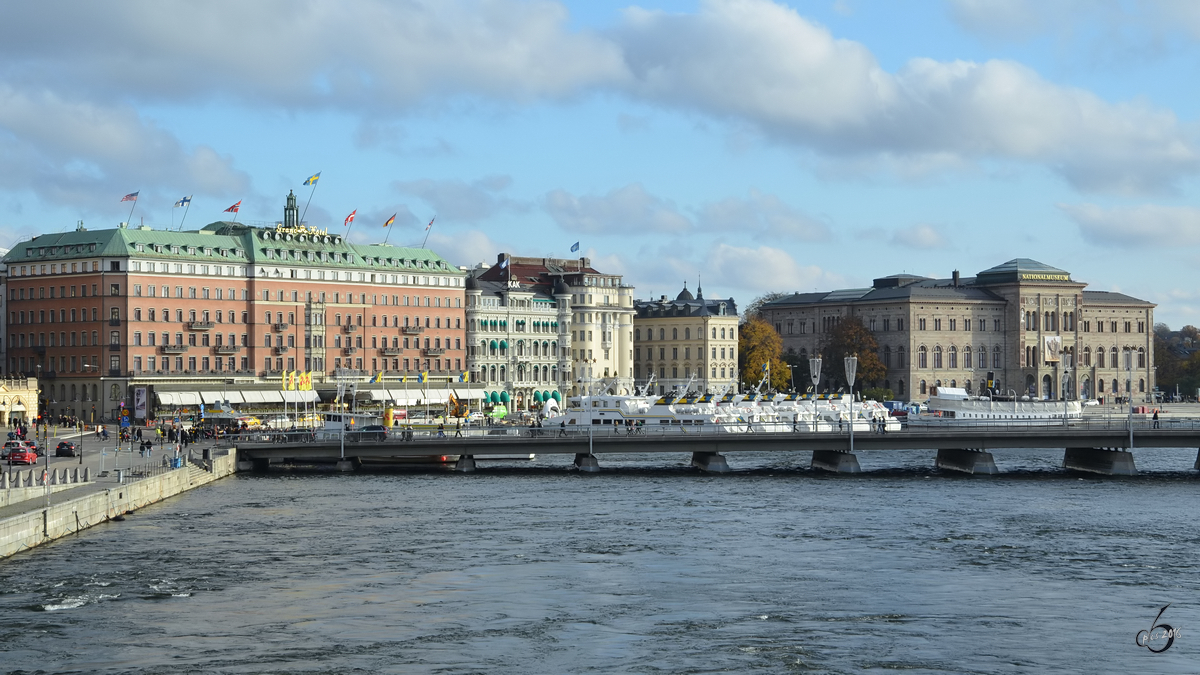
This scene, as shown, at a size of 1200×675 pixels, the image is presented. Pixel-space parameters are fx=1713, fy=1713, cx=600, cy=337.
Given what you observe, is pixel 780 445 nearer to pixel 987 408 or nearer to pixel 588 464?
pixel 588 464

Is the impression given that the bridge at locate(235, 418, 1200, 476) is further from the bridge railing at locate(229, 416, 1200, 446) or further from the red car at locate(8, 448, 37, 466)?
the red car at locate(8, 448, 37, 466)

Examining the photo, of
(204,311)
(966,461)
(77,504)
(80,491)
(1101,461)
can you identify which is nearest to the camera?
(77,504)

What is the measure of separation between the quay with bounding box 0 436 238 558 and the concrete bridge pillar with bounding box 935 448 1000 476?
42.8 m

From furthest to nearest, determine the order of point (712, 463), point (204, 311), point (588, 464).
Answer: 1. point (204, 311)
2. point (712, 463)
3. point (588, 464)

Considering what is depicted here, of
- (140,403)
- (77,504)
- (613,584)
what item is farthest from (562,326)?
(613,584)

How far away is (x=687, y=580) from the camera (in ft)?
180

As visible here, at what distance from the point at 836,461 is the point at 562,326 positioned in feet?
311

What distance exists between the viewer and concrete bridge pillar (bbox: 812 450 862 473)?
3878 inches

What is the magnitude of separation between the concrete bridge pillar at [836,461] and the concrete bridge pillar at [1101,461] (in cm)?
1373

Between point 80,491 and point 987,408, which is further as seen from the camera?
point 987,408

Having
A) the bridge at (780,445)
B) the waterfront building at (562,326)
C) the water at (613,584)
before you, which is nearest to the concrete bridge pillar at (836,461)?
the bridge at (780,445)

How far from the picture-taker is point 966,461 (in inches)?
3979
